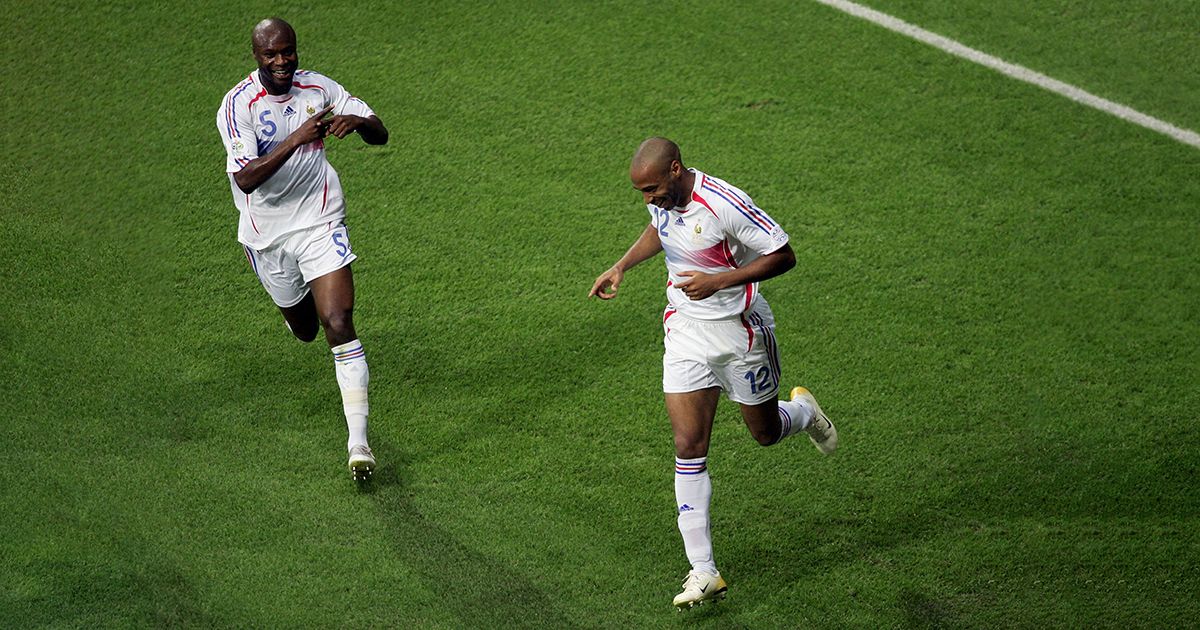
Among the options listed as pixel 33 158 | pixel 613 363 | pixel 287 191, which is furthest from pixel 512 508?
pixel 33 158

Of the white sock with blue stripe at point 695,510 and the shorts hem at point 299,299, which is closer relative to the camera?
the white sock with blue stripe at point 695,510

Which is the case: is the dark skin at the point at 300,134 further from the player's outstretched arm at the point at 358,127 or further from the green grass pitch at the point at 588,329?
the green grass pitch at the point at 588,329

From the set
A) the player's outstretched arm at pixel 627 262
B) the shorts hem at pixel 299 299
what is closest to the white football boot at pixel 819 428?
the player's outstretched arm at pixel 627 262

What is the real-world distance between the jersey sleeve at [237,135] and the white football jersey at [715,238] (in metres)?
2.13

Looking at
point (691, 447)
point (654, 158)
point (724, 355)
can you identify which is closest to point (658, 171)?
point (654, 158)

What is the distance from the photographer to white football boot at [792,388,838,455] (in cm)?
649

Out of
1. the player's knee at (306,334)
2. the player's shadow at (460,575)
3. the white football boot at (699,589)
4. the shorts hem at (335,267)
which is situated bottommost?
the player's shadow at (460,575)

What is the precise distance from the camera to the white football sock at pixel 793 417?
6.23m

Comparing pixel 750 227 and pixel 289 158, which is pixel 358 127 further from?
pixel 750 227

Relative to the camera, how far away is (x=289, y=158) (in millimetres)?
6457

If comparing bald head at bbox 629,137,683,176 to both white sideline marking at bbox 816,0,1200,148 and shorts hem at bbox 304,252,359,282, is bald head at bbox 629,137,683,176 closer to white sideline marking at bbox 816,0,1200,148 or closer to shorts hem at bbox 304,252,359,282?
shorts hem at bbox 304,252,359,282

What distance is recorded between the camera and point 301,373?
24.6ft

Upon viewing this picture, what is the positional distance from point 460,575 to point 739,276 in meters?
1.99

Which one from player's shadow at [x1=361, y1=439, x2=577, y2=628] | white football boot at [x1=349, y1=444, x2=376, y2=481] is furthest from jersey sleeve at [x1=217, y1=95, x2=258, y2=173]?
player's shadow at [x1=361, y1=439, x2=577, y2=628]
